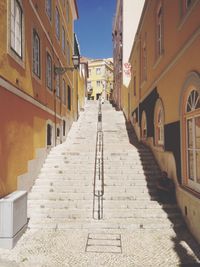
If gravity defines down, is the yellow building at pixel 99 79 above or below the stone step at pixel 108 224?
above

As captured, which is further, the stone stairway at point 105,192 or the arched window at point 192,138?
the stone stairway at point 105,192

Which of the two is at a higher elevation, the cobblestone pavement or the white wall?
the white wall

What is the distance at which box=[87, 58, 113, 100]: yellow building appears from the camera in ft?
204

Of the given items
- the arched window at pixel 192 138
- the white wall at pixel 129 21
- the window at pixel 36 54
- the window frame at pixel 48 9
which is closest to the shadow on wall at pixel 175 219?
the arched window at pixel 192 138

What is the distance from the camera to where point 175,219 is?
7609 millimetres

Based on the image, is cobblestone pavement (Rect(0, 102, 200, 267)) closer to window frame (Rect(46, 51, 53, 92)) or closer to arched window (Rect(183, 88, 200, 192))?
arched window (Rect(183, 88, 200, 192))

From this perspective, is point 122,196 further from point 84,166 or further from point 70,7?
point 70,7

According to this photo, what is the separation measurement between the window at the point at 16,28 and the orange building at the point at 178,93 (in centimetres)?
472

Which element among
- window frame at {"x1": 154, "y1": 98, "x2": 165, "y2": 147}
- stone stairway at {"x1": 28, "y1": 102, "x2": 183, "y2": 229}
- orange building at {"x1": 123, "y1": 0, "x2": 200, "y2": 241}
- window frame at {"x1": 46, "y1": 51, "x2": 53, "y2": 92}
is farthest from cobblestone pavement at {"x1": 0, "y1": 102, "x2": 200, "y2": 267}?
window frame at {"x1": 46, "y1": 51, "x2": 53, "y2": 92}

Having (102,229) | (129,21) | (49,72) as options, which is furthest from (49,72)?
(129,21)

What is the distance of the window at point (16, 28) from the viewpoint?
751cm

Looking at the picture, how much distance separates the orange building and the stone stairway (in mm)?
784

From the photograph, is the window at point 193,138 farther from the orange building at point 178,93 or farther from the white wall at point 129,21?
the white wall at point 129,21

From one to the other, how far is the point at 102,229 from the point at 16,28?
249 inches
